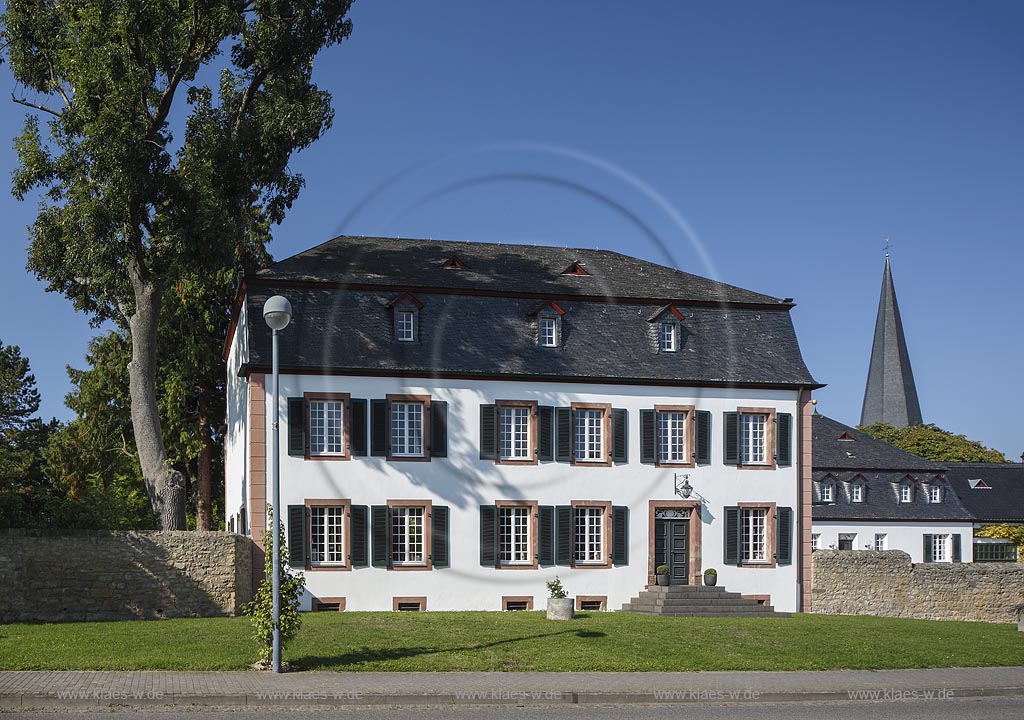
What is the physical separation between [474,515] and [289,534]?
5.28 m

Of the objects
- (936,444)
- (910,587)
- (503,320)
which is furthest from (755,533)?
(936,444)

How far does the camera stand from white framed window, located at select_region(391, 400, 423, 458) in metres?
33.7

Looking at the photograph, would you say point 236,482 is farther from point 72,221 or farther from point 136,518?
point 72,221

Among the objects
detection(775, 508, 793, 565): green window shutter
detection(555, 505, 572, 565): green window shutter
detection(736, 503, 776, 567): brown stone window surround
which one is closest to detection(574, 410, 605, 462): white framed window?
detection(555, 505, 572, 565): green window shutter

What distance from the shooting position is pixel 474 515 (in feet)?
112

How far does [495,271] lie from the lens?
37.2m

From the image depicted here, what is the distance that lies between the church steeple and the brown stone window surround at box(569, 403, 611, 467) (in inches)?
3213

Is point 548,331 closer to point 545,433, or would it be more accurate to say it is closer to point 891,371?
point 545,433

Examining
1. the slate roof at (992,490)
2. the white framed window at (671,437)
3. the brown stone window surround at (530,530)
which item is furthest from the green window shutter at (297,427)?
the slate roof at (992,490)

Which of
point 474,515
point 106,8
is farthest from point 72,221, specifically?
point 474,515

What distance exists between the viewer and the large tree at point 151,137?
1193 inches

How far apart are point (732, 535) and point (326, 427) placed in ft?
41.6

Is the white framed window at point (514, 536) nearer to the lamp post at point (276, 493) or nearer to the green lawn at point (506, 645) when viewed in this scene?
the green lawn at point (506, 645)

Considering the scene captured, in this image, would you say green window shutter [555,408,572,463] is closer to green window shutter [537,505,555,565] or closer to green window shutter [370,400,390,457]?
green window shutter [537,505,555,565]
